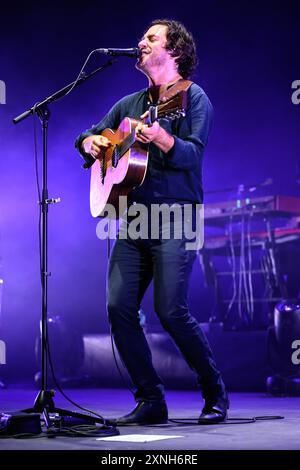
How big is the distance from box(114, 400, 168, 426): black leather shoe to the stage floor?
0.23 feet

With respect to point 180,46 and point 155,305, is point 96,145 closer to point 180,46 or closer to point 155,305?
point 180,46

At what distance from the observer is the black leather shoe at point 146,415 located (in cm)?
370

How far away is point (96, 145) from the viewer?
12.8ft

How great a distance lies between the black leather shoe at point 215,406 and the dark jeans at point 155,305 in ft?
0.17

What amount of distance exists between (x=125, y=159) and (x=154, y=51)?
65 centimetres

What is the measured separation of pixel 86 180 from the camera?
316 inches

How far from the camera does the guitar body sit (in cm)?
357

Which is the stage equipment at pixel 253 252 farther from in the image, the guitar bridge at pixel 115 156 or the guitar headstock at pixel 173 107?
the guitar headstock at pixel 173 107

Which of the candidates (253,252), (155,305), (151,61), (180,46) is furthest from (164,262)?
(253,252)

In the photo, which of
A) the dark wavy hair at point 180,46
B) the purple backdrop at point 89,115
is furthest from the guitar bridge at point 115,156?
the purple backdrop at point 89,115

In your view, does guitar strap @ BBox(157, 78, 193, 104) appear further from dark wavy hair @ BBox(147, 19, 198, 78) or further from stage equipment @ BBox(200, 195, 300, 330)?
stage equipment @ BBox(200, 195, 300, 330)

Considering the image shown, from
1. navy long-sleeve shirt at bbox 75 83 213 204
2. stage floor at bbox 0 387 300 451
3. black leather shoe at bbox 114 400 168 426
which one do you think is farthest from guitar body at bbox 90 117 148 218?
stage floor at bbox 0 387 300 451

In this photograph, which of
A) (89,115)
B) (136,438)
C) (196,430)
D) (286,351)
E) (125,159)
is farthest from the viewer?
(89,115)

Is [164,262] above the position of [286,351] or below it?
above
